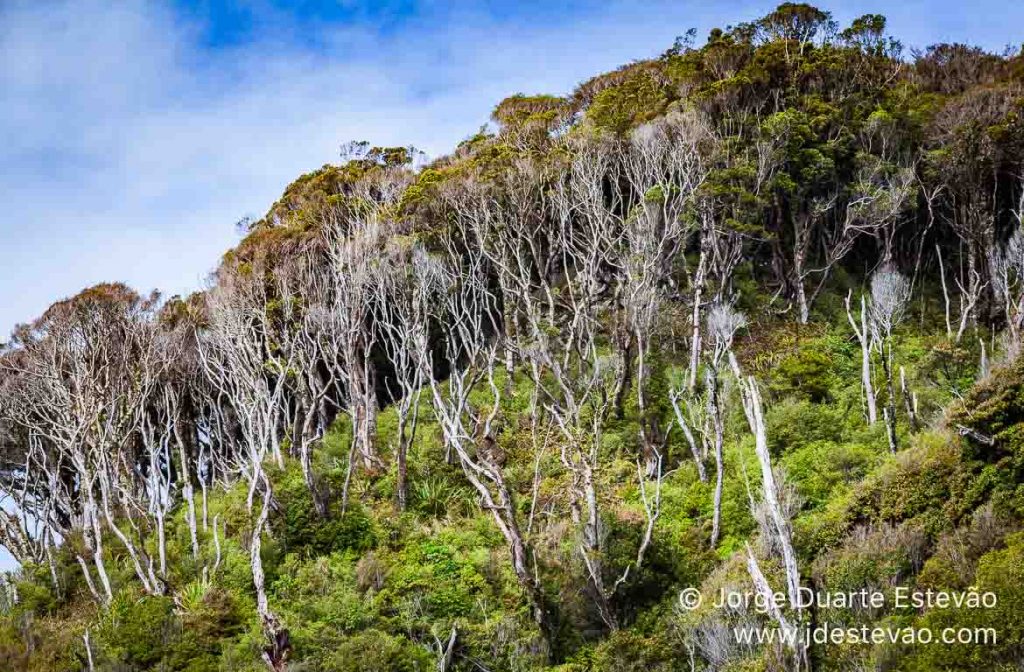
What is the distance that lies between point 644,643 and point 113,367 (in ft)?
59.6

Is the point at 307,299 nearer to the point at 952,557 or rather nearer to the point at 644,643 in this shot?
the point at 644,643

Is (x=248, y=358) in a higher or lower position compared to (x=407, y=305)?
lower

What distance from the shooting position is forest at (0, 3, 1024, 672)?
1658cm

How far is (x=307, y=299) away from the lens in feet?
91.5

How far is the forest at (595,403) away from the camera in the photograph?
1658 centimetres
